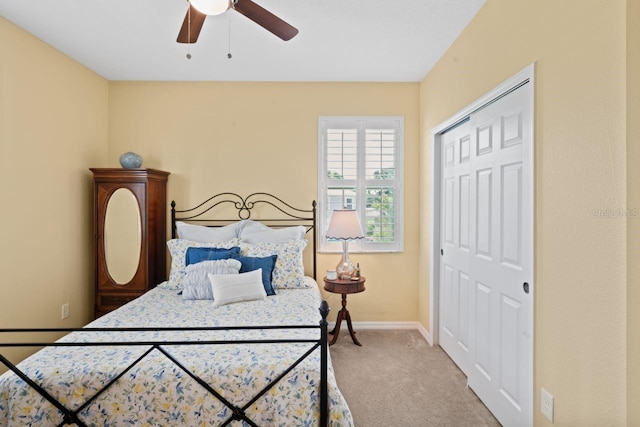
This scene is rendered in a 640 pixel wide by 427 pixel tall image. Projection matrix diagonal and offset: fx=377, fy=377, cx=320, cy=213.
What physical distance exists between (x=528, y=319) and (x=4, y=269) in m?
3.44

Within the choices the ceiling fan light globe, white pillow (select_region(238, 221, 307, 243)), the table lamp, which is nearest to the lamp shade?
the table lamp

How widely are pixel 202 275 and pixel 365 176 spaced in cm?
196

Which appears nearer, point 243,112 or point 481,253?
point 481,253

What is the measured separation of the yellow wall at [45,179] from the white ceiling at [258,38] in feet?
0.79

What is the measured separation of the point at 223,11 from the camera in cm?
177

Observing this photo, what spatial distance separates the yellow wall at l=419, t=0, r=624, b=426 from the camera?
4.67 ft

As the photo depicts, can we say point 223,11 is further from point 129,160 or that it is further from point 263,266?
point 129,160

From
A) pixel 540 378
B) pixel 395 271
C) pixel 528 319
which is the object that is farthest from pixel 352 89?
pixel 540 378

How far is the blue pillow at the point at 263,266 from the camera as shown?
312 centimetres

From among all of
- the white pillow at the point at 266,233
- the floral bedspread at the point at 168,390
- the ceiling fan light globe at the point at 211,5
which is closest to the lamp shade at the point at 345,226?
the white pillow at the point at 266,233

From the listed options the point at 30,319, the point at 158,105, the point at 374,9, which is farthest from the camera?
the point at 158,105

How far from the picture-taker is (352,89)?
3975 millimetres

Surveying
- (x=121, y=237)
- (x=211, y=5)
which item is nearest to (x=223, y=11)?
(x=211, y=5)

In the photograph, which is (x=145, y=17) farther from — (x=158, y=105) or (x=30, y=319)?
(x=30, y=319)
